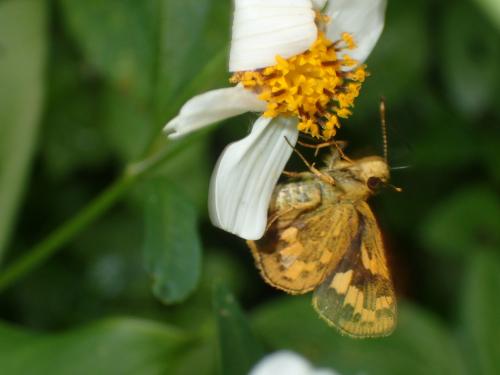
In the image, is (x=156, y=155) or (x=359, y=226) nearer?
(x=359, y=226)

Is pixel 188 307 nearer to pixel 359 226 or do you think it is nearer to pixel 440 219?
pixel 440 219

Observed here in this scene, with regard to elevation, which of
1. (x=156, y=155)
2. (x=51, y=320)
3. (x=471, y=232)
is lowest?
(x=51, y=320)

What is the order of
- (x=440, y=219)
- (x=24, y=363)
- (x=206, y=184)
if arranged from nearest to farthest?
1. (x=24, y=363)
2. (x=206, y=184)
3. (x=440, y=219)

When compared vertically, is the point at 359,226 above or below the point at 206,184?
above

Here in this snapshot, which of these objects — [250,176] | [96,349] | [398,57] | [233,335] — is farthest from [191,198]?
[398,57]

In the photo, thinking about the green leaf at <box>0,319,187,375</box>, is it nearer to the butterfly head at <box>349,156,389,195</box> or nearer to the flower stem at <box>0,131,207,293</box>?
the flower stem at <box>0,131,207,293</box>

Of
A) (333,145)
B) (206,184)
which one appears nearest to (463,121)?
(206,184)

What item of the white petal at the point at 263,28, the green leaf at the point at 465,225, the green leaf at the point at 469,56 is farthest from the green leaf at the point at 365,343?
the white petal at the point at 263,28

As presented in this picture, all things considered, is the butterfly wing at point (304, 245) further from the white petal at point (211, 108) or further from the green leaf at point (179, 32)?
the green leaf at point (179, 32)
